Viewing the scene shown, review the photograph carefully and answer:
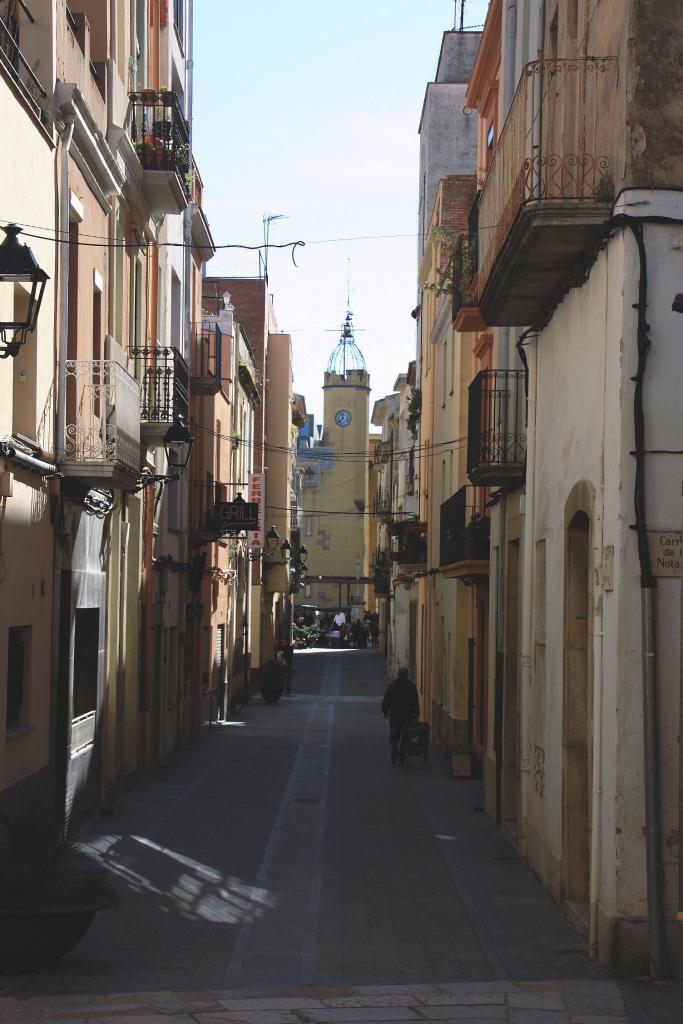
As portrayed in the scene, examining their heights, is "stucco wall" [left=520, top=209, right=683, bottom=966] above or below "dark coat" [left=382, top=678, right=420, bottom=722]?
above

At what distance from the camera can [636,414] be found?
9.56 metres

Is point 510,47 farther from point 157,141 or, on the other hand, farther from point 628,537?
point 628,537

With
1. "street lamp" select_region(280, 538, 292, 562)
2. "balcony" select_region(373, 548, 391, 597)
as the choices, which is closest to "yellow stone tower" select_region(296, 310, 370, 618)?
"balcony" select_region(373, 548, 391, 597)

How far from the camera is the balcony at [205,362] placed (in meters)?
26.0

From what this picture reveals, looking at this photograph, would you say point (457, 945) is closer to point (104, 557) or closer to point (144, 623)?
point (104, 557)

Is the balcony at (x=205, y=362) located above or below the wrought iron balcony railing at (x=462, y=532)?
above

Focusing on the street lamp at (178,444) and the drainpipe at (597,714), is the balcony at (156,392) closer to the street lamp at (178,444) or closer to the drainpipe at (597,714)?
the street lamp at (178,444)

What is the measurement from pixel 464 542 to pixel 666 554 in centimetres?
1190

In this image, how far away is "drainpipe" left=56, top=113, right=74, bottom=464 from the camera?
14328 millimetres

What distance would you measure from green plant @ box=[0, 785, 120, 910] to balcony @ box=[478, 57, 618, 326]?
17.6ft

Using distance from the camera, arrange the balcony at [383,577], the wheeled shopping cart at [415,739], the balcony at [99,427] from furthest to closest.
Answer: the balcony at [383,577] < the wheeled shopping cart at [415,739] < the balcony at [99,427]

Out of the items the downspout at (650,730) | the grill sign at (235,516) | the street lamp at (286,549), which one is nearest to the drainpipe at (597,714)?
the downspout at (650,730)

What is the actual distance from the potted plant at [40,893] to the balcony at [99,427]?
5762mm

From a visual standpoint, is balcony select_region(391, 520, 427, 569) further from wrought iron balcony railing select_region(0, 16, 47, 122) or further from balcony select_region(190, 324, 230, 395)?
wrought iron balcony railing select_region(0, 16, 47, 122)
